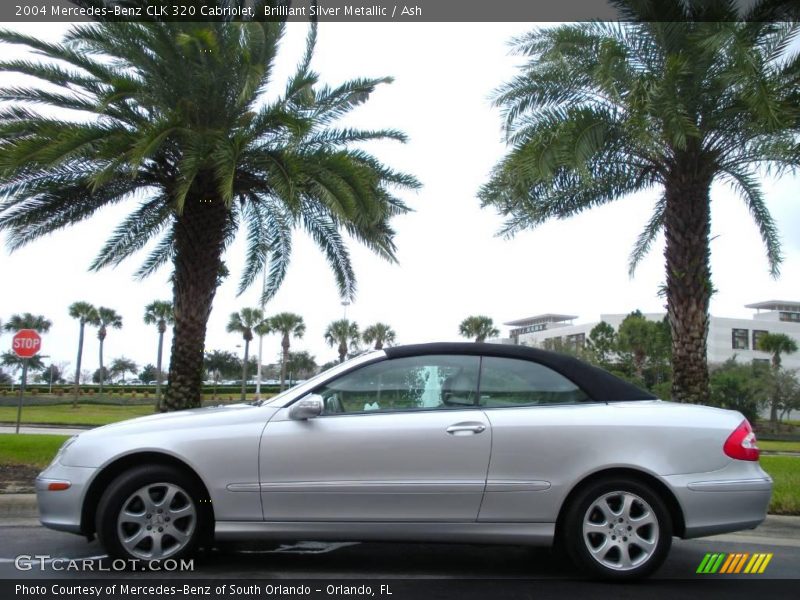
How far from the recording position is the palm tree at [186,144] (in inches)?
438

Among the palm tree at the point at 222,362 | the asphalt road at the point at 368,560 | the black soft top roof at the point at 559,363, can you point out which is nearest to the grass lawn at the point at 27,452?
the asphalt road at the point at 368,560

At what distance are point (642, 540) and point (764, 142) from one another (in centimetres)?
799

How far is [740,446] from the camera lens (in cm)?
484

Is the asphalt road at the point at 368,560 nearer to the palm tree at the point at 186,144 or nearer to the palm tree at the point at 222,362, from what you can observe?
the palm tree at the point at 186,144

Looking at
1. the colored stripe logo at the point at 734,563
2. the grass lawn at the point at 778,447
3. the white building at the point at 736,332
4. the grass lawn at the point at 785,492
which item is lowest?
the grass lawn at the point at 778,447

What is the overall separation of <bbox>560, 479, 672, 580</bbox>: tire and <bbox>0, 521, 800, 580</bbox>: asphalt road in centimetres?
35

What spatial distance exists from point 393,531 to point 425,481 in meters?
0.37

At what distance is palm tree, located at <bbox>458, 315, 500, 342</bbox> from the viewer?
210ft

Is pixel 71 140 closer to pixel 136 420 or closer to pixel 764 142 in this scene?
pixel 136 420

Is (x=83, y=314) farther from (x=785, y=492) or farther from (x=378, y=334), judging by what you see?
(x=785, y=492)

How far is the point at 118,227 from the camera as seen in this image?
13477 millimetres

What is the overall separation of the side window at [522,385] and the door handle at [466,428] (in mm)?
193

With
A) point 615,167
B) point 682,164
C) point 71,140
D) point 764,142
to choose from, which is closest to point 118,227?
→ point 71,140

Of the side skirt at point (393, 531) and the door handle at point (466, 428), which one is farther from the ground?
the door handle at point (466, 428)
